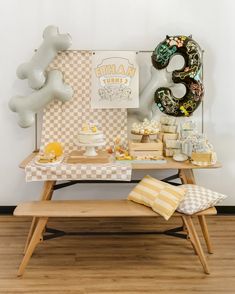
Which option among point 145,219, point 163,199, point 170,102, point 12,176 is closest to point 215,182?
point 145,219

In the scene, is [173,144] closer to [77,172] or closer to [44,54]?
[77,172]

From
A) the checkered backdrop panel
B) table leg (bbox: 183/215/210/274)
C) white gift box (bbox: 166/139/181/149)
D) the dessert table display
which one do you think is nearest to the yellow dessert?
the dessert table display

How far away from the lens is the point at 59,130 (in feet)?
12.2

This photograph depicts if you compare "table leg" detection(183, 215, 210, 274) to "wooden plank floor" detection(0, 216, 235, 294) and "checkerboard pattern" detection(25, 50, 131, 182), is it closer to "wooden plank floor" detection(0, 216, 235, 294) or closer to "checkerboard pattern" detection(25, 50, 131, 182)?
"wooden plank floor" detection(0, 216, 235, 294)

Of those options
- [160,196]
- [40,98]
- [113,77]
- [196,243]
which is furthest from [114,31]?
[196,243]

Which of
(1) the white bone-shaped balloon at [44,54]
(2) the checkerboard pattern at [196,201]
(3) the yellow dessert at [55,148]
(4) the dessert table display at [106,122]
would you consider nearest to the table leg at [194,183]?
(4) the dessert table display at [106,122]

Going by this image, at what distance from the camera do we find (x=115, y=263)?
311cm

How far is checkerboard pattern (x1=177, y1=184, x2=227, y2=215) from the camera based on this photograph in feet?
9.61

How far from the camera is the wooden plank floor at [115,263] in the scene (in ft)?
9.18

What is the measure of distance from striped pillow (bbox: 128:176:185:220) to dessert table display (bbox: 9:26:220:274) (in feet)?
0.44

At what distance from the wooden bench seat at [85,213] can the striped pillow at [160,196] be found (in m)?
0.04

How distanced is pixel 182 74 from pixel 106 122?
712 mm

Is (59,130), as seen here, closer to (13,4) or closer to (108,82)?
(108,82)

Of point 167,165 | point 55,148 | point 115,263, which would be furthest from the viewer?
point 55,148
